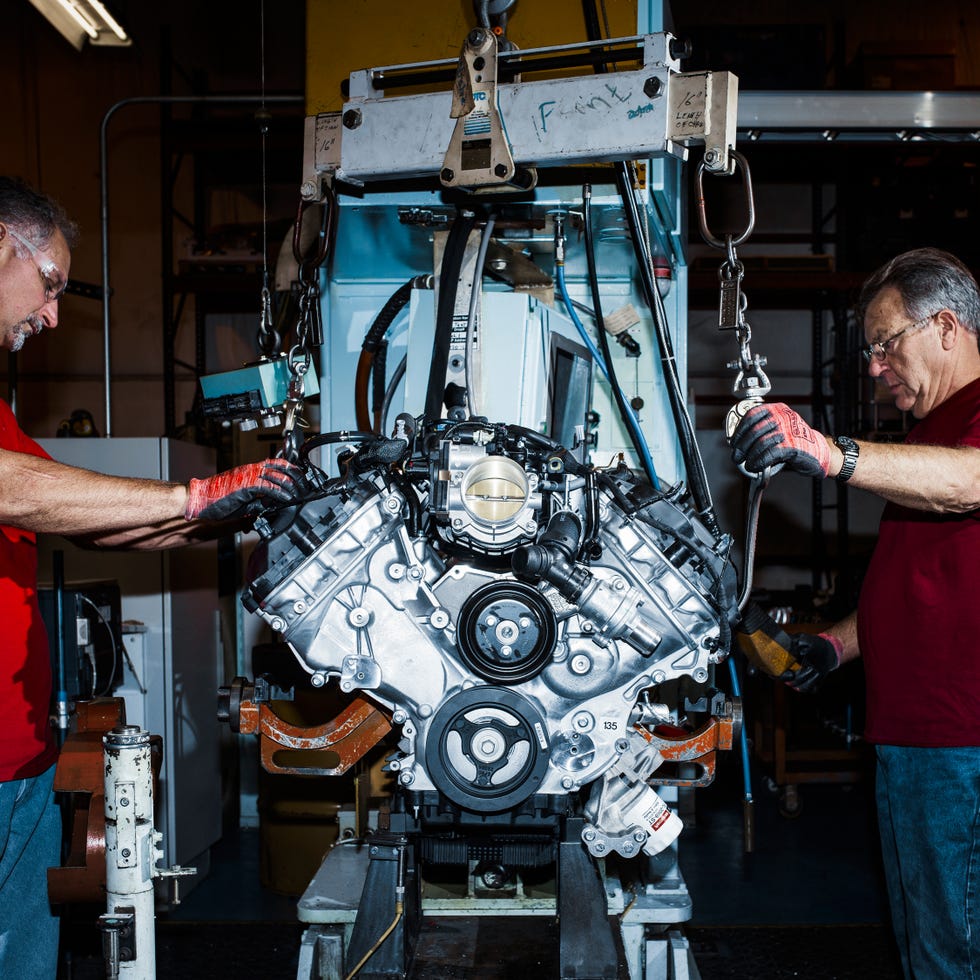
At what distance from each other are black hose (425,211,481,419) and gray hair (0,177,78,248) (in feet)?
2.59

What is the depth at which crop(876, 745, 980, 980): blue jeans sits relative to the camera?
1794 mm

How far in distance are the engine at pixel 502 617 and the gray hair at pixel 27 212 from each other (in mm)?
774

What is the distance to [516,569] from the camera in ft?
5.19

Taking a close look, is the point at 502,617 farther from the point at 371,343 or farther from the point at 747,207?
the point at 371,343

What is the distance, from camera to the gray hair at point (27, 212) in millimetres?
1931

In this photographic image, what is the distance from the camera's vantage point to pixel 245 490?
1.68 meters

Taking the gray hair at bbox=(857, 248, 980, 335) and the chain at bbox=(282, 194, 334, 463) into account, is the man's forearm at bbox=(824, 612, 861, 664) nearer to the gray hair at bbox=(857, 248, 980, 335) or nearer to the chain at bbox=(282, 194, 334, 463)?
the gray hair at bbox=(857, 248, 980, 335)

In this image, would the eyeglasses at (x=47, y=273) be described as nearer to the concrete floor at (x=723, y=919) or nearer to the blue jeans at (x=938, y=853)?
the concrete floor at (x=723, y=919)

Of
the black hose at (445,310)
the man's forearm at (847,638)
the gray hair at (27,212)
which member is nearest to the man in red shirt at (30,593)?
the gray hair at (27,212)

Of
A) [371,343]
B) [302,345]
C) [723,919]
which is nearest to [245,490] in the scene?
[302,345]

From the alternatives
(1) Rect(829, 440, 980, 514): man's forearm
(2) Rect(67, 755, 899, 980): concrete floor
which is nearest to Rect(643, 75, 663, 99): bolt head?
(1) Rect(829, 440, 980, 514): man's forearm

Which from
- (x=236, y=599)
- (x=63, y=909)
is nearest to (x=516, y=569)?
(x=63, y=909)

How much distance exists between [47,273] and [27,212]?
119mm

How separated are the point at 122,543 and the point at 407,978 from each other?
1010 mm
